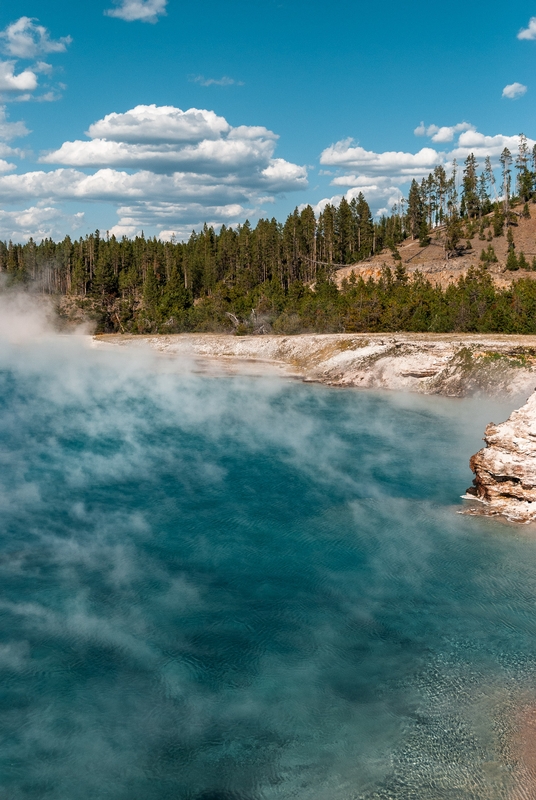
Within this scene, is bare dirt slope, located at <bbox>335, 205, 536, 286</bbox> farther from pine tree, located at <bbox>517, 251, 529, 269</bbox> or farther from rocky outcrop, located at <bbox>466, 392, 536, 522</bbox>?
rocky outcrop, located at <bbox>466, 392, 536, 522</bbox>

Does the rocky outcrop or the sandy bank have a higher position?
the sandy bank

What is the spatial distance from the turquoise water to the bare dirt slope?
213ft

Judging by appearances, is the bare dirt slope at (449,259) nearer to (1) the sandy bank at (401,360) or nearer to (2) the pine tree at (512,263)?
(2) the pine tree at (512,263)

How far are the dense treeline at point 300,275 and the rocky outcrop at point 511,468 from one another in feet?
128

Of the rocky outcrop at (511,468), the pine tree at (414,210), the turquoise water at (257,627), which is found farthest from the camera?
the pine tree at (414,210)

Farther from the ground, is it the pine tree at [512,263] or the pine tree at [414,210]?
the pine tree at [414,210]

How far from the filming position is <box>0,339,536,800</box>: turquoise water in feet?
37.4

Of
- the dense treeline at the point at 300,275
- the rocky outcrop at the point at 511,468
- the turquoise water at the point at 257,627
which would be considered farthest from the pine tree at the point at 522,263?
the rocky outcrop at the point at 511,468

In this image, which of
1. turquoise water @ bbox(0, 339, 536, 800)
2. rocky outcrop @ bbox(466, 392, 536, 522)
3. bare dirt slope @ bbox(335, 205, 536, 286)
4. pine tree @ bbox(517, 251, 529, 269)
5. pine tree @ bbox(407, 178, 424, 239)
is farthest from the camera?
pine tree @ bbox(407, 178, 424, 239)

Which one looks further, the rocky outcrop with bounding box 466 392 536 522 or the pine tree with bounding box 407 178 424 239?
the pine tree with bounding box 407 178 424 239

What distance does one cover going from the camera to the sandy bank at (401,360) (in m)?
46.4

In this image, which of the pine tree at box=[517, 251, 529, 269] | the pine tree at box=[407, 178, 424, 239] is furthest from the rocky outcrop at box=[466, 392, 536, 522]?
the pine tree at box=[407, 178, 424, 239]

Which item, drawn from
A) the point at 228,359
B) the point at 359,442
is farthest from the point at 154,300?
the point at 359,442

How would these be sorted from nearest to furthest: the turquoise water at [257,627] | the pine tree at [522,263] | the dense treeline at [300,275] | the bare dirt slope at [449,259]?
the turquoise water at [257,627], the dense treeline at [300,275], the pine tree at [522,263], the bare dirt slope at [449,259]
